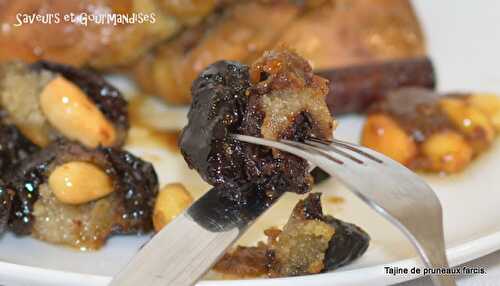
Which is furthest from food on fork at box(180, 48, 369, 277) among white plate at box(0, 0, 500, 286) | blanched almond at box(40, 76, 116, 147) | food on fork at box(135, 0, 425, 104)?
food on fork at box(135, 0, 425, 104)

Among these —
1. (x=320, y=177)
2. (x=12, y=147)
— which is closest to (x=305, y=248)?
(x=320, y=177)

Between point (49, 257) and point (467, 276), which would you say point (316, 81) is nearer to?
point (467, 276)

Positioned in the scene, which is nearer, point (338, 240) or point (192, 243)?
point (192, 243)

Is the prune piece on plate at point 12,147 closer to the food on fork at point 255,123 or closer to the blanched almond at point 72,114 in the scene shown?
the blanched almond at point 72,114

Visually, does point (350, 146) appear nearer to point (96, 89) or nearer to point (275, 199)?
point (275, 199)

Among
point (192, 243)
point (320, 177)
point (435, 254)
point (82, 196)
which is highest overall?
point (435, 254)

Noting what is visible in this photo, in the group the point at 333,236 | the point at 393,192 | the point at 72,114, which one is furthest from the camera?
the point at 72,114

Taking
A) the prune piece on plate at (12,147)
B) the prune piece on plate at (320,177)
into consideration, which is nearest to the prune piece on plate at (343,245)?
the prune piece on plate at (320,177)
